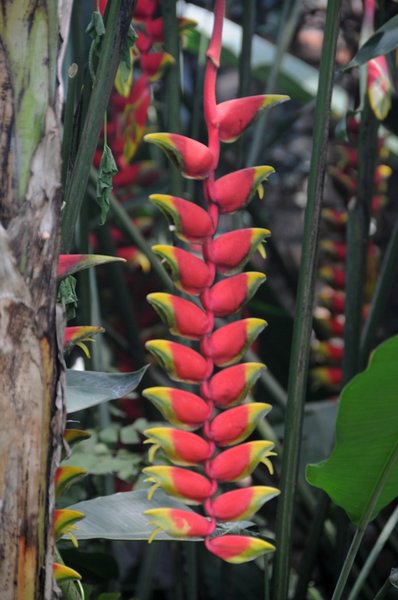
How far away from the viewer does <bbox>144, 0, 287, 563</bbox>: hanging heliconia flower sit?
574mm

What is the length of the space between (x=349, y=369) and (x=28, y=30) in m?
0.57

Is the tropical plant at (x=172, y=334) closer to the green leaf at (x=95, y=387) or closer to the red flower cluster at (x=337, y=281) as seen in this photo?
the green leaf at (x=95, y=387)

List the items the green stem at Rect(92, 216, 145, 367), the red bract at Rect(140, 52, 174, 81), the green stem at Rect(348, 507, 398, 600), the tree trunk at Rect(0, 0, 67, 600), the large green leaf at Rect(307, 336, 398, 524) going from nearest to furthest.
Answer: the tree trunk at Rect(0, 0, 67, 600) < the large green leaf at Rect(307, 336, 398, 524) < the green stem at Rect(348, 507, 398, 600) < the red bract at Rect(140, 52, 174, 81) < the green stem at Rect(92, 216, 145, 367)

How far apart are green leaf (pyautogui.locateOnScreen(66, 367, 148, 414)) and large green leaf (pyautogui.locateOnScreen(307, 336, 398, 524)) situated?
5.6 inches

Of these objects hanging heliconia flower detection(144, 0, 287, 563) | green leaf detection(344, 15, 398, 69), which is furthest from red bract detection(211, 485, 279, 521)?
green leaf detection(344, 15, 398, 69)

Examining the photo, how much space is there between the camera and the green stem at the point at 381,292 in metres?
0.95

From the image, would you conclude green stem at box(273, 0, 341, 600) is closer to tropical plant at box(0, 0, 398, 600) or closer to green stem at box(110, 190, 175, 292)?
tropical plant at box(0, 0, 398, 600)

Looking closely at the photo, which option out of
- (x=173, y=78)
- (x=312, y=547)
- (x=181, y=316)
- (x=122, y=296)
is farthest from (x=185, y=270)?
(x=122, y=296)

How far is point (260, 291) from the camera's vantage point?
1.57 metres

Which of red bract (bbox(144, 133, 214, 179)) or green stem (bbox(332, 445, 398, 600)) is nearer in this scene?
red bract (bbox(144, 133, 214, 179))

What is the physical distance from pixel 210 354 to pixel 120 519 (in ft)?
0.58

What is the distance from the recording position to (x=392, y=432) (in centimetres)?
69

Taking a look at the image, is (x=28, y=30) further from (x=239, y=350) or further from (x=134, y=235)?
(x=134, y=235)

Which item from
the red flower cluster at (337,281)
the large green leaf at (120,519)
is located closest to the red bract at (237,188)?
the large green leaf at (120,519)
